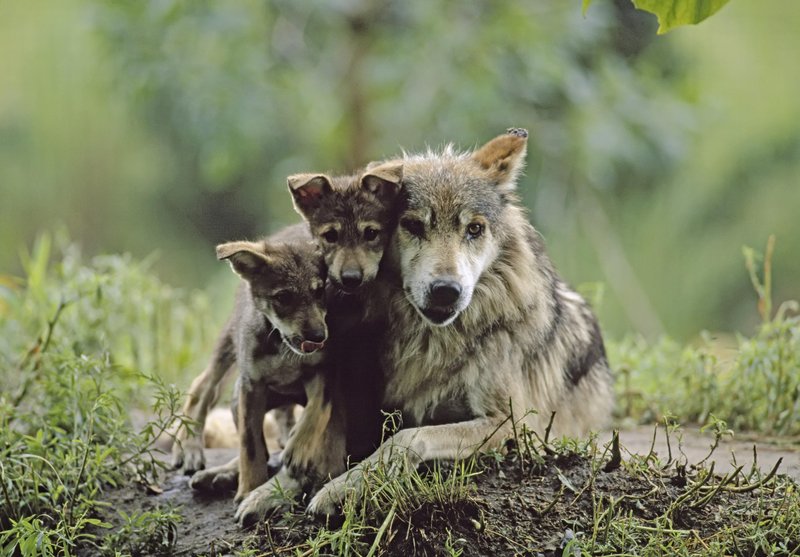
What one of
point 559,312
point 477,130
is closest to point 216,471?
point 559,312

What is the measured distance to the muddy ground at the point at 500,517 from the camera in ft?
11.0

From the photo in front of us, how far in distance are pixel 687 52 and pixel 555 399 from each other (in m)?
6.76

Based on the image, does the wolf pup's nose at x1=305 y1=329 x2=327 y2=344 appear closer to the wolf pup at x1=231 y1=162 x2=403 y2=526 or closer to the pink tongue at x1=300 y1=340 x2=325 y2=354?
the pink tongue at x1=300 y1=340 x2=325 y2=354

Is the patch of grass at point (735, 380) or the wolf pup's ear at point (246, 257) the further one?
the patch of grass at point (735, 380)

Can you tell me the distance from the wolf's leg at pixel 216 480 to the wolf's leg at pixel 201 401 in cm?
26

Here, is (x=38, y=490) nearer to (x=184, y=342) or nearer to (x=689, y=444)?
(x=184, y=342)

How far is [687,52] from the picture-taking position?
1008 cm

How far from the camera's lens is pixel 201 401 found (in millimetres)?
4578

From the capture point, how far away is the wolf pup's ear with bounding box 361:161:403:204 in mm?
3867

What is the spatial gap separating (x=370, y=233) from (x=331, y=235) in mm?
158

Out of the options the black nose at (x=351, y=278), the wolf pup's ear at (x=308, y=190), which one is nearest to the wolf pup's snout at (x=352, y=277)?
the black nose at (x=351, y=278)

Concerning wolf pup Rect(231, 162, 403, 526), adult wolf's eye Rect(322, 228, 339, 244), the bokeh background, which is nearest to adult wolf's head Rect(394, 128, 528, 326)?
wolf pup Rect(231, 162, 403, 526)

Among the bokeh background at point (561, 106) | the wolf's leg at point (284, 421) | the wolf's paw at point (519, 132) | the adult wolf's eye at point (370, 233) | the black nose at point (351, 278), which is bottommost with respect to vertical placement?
the wolf's leg at point (284, 421)

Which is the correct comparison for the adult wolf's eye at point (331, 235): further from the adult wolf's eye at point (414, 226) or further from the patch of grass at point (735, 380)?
the patch of grass at point (735, 380)
